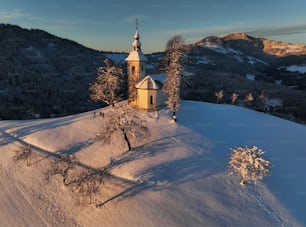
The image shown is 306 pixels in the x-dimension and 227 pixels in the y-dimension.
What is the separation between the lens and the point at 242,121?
48875 mm

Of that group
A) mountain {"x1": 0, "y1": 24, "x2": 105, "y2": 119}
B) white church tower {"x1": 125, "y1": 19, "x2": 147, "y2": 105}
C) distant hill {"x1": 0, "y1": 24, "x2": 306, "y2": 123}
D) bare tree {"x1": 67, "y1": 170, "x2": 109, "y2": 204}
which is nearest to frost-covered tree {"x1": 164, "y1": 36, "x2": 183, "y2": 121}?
white church tower {"x1": 125, "y1": 19, "x2": 147, "y2": 105}

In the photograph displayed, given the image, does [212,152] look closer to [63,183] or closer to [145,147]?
[145,147]

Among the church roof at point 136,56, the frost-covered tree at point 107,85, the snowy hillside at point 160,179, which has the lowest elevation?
the snowy hillside at point 160,179

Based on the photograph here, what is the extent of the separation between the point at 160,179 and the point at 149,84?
19377mm

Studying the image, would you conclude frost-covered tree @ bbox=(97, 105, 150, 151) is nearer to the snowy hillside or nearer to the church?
the snowy hillside

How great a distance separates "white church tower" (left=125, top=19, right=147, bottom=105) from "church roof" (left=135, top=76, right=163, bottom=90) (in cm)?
276

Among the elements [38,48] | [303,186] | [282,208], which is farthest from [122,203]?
[38,48]

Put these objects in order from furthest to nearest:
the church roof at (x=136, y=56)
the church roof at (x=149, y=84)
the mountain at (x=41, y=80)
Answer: the mountain at (x=41, y=80)
the church roof at (x=136, y=56)
the church roof at (x=149, y=84)

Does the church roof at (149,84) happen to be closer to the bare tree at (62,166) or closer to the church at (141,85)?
the church at (141,85)

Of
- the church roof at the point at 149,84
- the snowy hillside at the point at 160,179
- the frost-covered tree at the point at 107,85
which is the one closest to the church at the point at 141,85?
the church roof at the point at 149,84

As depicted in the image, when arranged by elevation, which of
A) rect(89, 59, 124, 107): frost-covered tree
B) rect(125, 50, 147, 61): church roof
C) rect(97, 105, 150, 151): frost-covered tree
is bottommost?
rect(97, 105, 150, 151): frost-covered tree

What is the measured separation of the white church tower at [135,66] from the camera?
46.1m

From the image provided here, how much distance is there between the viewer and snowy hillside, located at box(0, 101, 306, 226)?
2622 centimetres

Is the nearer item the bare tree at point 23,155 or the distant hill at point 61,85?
the bare tree at point 23,155
